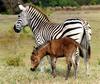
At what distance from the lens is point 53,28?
39.5 feet

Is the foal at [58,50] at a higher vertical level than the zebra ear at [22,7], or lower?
lower

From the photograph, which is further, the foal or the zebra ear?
the zebra ear

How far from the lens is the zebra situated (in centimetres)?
1155

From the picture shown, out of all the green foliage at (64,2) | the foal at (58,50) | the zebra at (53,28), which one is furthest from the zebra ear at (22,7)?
the green foliage at (64,2)

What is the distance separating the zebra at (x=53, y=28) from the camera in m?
11.5

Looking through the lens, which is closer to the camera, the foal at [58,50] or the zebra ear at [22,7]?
the foal at [58,50]

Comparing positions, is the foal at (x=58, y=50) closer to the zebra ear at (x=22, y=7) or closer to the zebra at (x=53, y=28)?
the zebra at (x=53, y=28)

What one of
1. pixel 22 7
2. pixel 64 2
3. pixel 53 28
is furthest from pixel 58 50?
pixel 64 2

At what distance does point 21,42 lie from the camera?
31.1 m

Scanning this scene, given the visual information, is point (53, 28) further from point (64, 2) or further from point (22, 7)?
point (64, 2)

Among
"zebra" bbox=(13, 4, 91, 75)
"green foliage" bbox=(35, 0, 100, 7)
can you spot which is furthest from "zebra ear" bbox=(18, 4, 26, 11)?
"green foliage" bbox=(35, 0, 100, 7)

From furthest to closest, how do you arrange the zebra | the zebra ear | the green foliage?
the green foliage, the zebra ear, the zebra

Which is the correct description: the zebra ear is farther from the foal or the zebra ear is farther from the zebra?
the foal

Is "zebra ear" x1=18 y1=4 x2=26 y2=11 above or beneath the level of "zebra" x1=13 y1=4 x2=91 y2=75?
above
